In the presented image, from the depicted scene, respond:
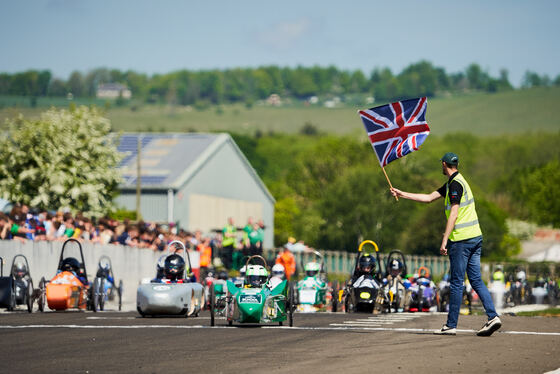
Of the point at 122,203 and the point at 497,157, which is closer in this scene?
the point at 122,203

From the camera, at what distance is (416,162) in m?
124

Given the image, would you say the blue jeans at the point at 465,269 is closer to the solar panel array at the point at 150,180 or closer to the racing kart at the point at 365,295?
the racing kart at the point at 365,295

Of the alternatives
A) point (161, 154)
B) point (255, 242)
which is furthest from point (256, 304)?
point (161, 154)

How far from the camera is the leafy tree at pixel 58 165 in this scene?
50781 millimetres

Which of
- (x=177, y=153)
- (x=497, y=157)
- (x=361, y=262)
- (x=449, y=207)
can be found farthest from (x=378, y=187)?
(x=449, y=207)

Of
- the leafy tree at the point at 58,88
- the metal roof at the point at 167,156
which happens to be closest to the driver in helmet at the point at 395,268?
the metal roof at the point at 167,156

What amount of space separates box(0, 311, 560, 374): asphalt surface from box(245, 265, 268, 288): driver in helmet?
897mm

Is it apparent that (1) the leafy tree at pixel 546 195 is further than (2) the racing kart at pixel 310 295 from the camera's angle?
Yes

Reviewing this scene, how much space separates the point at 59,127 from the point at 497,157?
117 metres

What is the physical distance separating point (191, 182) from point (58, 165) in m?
17.6

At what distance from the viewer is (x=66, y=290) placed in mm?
23672

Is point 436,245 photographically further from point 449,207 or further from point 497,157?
point 449,207

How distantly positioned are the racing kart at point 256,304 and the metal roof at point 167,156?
4566 centimetres

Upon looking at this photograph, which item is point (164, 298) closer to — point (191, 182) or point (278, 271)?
point (278, 271)
